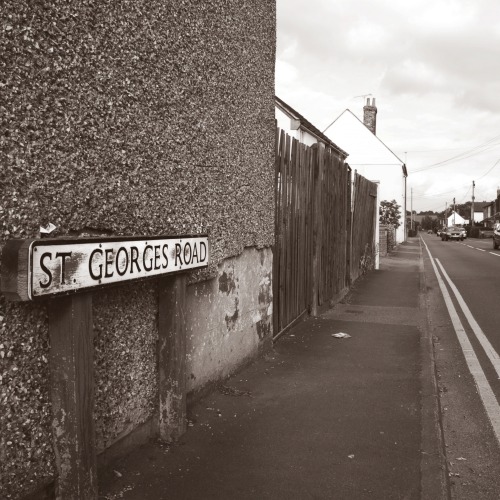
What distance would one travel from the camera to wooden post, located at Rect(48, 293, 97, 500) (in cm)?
230

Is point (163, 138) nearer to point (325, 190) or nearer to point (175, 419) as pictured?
point (175, 419)

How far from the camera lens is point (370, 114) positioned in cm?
4425

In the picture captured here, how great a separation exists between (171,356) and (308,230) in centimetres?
424

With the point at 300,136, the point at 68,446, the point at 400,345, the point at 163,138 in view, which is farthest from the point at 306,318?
the point at 300,136

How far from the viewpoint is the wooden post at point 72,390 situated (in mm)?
2303

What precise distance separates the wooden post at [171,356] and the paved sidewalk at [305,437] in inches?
6.1

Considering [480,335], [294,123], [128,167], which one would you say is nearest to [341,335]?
[480,335]

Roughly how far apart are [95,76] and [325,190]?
6.05 meters

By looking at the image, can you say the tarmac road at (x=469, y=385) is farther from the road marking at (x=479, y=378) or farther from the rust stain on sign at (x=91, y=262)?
the rust stain on sign at (x=91, y=262)

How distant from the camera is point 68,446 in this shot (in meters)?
2.38

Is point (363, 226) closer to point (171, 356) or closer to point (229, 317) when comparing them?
point (229, 317)

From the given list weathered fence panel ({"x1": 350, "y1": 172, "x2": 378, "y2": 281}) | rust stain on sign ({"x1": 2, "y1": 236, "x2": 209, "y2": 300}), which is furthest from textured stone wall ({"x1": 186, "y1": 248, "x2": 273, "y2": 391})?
weathered fence panel ({"x1": 350, "y1": 172, "x2": 378, "y2": 281})

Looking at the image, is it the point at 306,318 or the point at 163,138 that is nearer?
the point at 163,138

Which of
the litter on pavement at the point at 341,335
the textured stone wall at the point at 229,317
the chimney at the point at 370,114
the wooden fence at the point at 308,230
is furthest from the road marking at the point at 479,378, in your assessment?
the chimney at the point at 370,114
